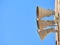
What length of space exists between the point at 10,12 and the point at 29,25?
0.21 metres

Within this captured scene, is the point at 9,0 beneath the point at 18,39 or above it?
above

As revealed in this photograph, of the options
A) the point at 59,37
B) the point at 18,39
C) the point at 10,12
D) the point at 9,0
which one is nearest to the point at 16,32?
the point at 18,39

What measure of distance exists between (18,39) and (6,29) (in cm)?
15

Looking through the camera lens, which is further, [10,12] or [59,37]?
[10,12]

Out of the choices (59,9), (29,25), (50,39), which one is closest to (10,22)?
(29,25)

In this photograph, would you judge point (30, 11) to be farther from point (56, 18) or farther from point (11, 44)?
point (56, 18)

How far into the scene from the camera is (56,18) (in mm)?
997

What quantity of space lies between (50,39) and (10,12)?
44cm

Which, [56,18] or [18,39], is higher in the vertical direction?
[56,18]

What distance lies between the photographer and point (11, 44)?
154cm

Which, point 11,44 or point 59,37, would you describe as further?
point 11,44

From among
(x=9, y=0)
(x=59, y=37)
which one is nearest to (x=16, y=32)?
(x=9, y=0)

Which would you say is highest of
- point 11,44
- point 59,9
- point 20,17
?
→ point 59,9

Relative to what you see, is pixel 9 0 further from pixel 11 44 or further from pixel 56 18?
pixel 56 18
